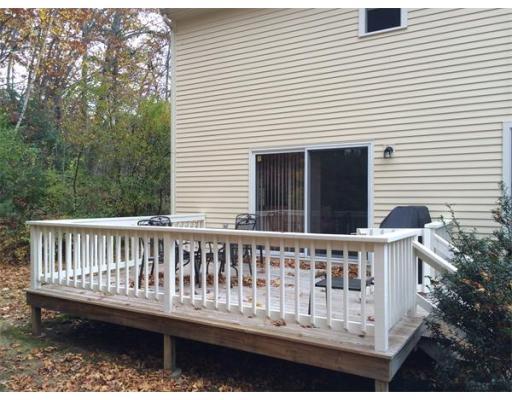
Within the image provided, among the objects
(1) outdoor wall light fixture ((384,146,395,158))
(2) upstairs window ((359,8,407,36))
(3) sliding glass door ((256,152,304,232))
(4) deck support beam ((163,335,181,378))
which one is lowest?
(4) deck support beam ((163,335,181,378))

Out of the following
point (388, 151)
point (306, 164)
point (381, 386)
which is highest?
point (388, 151)

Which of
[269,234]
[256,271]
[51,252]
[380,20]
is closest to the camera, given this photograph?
[269,234]

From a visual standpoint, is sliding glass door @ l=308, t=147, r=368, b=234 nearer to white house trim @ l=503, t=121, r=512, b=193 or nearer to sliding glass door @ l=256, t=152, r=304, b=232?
sliding glass door @ l=256, t=152, r=304, b=232

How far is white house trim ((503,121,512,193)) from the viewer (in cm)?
507

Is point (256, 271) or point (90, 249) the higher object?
point (90, 249)

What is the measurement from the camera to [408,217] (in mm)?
5293

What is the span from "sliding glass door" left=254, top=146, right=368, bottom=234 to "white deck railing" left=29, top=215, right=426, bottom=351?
82cm

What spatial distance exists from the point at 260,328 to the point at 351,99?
12.8 feet

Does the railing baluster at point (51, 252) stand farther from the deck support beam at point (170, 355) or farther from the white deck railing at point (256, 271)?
the deck support beam at point (170, 355)

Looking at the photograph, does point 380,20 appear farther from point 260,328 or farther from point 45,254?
point 45,254

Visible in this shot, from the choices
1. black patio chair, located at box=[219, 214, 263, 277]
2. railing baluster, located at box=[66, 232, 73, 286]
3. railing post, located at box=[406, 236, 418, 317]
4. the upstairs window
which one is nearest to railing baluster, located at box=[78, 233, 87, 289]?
railing baluster, located at box=[66, 232, 73, 286]

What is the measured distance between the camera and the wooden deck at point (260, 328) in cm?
304

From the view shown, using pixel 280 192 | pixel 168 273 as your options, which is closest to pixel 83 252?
pixel 168 273

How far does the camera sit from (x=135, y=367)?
415 centimetres
